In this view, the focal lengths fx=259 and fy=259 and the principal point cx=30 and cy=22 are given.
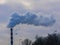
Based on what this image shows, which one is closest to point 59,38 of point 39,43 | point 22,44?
point 39,43

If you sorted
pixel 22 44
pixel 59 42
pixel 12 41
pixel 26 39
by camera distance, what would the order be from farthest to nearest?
pixel 26 39
pixel 22 44
pixel 59 42
pixel 12 41

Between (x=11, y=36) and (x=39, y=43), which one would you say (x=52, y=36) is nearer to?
(x=39, y=43)

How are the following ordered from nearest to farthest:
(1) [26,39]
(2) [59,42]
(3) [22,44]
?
(2) [59,42] < (3) [22,44] < (1) [26,39]

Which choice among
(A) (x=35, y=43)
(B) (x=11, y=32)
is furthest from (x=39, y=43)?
(B) (x=11, y=32)

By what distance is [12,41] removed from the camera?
93.9 m

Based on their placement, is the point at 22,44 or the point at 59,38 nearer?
the point at 59,38

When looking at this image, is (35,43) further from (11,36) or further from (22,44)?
(11,36)

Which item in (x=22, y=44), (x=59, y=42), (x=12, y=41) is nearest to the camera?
(x=12, y=41)

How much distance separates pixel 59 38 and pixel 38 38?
9.48 meters

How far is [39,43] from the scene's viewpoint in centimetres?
11088

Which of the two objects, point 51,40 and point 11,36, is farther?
point 51,40

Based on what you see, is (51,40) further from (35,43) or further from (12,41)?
(12,41)

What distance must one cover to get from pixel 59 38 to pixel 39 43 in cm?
892

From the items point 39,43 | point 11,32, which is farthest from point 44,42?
point 11,32
